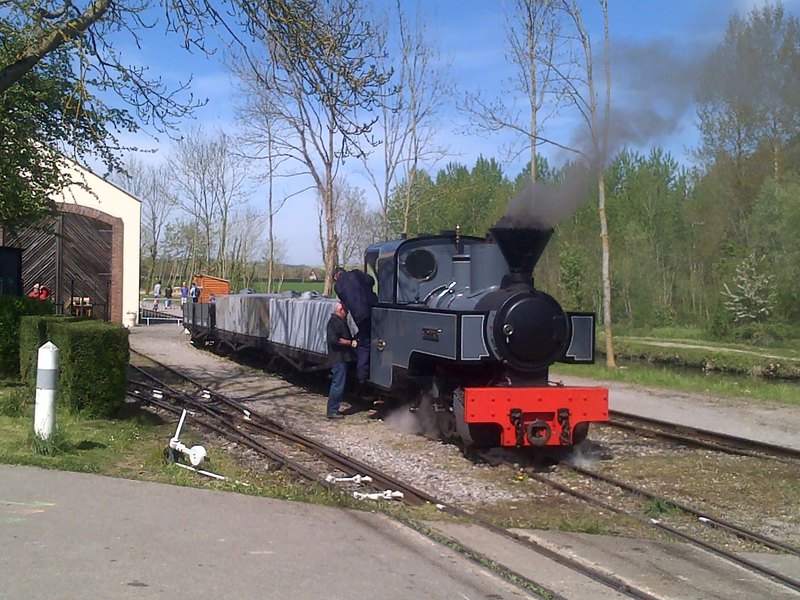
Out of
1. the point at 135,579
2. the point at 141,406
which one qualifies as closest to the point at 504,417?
the point at 135,579

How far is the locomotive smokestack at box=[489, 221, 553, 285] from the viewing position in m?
9.09

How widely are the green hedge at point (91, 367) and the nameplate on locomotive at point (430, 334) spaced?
372 cm

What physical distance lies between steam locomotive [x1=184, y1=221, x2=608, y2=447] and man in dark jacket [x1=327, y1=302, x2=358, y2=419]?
72cm

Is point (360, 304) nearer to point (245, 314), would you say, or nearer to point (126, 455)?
point (126, 455)

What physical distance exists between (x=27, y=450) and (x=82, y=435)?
1198 millimetres

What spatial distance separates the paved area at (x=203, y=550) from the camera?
4.64 meters

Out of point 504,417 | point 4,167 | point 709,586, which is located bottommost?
point 709,586

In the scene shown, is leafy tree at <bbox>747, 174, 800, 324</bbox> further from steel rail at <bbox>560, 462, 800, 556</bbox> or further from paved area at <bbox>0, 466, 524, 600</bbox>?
paved area at <bbox>0, 466, 524, 600</bbox>

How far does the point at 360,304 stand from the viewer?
12.0 metres

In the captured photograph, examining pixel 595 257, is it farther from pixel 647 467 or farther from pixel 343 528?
pixel 343 528

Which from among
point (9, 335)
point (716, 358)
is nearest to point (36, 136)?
point (9, 335)

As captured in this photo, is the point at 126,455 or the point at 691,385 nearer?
the point at 126,455

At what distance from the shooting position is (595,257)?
137 ft

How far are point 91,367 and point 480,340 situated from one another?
15.5 ft
